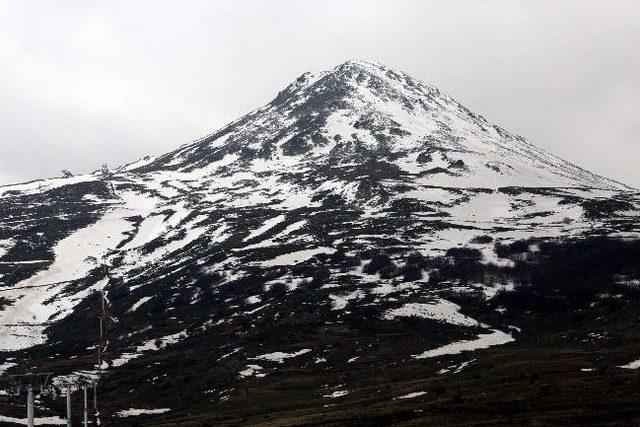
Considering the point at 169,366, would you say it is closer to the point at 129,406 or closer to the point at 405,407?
the point at 129,406

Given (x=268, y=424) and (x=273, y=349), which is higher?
(x=273, y=349)

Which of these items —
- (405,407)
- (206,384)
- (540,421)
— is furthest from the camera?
(206,384)

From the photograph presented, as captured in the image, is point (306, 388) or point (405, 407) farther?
point (306, 388)

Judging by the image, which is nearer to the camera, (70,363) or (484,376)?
(484,376)

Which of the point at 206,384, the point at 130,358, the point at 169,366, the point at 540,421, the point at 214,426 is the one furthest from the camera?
the point at 130,358

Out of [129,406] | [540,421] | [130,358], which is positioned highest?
[130,358]

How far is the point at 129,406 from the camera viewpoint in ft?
514

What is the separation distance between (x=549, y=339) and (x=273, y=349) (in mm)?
64178

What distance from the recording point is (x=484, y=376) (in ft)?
397

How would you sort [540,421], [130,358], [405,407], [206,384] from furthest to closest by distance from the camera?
[130,358]
[206,384]
[405,407]
[540,421]

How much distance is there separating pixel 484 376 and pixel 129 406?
73219mm

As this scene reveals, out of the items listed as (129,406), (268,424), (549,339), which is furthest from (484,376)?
(129,406)

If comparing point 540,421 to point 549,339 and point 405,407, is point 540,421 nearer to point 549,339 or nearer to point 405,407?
point 405,407

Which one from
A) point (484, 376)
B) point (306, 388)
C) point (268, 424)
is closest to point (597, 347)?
point (484, 376)
